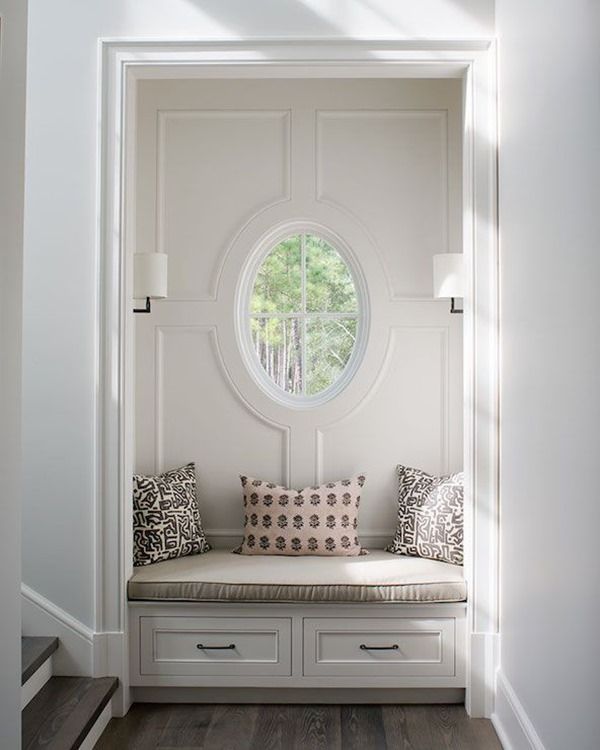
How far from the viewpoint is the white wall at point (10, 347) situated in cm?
221

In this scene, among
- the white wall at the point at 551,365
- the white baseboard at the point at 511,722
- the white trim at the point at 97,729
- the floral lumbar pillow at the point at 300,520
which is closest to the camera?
the white wall at the point at 551,365

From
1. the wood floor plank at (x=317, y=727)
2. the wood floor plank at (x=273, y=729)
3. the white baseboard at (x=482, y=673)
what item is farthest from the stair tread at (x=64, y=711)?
the white baseboard at (x=482, y=673)

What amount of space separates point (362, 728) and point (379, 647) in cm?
31

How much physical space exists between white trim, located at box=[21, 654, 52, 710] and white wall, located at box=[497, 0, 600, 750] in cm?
167

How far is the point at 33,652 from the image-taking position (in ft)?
10.1

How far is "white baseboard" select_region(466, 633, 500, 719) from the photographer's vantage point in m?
3.23

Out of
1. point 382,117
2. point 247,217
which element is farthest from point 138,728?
point 382,117

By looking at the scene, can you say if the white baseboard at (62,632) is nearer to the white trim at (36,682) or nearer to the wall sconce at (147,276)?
the white trim at (36,682)

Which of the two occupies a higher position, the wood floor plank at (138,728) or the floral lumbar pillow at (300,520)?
the floral lumbar pillow at (300,520)

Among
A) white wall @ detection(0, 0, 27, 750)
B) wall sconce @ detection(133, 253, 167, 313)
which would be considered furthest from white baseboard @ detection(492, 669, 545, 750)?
wall sconce @ detection(133, 253, 167, 313)

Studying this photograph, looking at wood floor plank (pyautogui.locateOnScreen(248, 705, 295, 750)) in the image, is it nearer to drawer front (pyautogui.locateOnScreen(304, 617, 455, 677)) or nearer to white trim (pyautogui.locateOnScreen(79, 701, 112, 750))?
drawer front (pyautogui.locateOnScreen(304, 617, 455, 677))

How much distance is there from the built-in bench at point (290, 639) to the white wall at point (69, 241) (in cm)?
30

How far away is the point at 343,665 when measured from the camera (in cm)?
334

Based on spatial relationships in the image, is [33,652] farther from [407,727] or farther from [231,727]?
[407,727]
